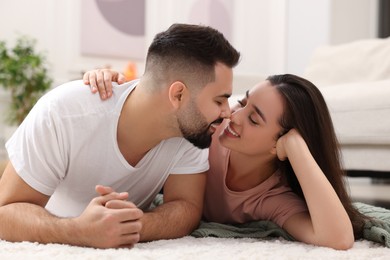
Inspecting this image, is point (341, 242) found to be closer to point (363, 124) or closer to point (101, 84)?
point (101, 84)

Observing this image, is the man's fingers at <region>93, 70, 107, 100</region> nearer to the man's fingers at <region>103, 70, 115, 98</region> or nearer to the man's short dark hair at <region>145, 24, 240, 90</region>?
the man's fingers at <region>103, 70, 115, 98</region>

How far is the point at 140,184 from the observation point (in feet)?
5.05

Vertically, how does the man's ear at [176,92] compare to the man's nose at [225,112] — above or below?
above

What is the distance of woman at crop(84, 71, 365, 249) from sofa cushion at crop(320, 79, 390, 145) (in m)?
0.82

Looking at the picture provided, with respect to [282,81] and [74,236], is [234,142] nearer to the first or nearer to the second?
[282,81]

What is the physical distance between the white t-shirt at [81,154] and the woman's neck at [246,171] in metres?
0.12

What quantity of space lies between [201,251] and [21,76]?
128 inches

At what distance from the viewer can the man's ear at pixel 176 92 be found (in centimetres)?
142

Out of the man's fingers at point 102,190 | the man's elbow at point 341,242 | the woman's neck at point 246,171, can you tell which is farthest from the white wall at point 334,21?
the man's fingers at point 102,190

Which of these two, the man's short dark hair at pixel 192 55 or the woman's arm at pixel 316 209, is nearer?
the woman's arm at pixel 316 209

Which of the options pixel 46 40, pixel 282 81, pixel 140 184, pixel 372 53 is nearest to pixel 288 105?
pixel 282 81

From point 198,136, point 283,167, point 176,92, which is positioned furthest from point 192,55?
point 283,167

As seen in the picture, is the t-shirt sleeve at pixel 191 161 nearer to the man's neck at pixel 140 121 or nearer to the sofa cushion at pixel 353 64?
the man's neck at pixel 140 121

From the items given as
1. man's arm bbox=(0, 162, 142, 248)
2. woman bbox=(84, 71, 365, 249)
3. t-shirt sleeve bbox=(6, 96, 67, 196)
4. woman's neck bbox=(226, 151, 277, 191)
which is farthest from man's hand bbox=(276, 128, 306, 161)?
t-shirt sleeve bbox=(6, 96, 67, 196)
